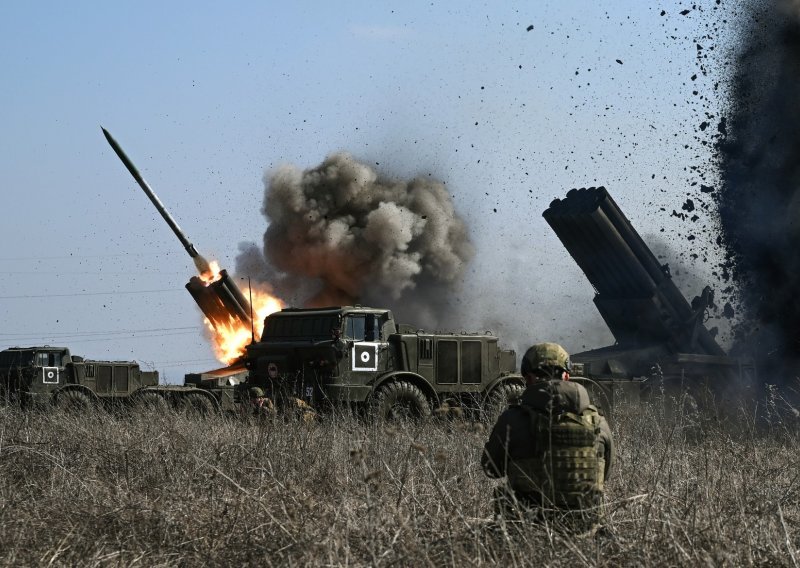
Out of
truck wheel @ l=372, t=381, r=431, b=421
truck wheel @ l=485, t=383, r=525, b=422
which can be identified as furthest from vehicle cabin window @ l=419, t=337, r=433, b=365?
truck wheel @ l=485, t=383, r=525, b=422

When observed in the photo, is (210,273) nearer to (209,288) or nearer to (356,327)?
(209,288)

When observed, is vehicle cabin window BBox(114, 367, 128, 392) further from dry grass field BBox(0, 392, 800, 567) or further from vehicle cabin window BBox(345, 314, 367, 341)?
dry grass field BBox(0, 392, 800, 567)

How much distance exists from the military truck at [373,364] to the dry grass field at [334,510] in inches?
216

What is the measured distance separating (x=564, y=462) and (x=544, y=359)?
504 mm

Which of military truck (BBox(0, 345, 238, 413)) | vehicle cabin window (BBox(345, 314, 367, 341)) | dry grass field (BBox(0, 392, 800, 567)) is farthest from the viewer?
military truck (BBox(0, 345, 238, 413))

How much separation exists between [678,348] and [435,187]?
13116mm

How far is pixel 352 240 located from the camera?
29.2m

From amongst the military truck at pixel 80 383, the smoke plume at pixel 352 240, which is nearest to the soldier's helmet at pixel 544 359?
the military truck at pixel 80 383

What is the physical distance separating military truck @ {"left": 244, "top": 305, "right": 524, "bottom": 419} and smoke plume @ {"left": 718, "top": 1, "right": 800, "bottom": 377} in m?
5.57

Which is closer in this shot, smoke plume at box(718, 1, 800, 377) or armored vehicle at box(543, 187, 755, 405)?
armored vehicle at box(543, 187, 755, 405)

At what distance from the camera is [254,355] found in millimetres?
16875

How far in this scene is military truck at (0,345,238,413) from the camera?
2252 cm

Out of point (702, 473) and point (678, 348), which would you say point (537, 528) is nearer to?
point (702, 473)

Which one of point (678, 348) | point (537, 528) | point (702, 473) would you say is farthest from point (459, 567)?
point (678, 348)
